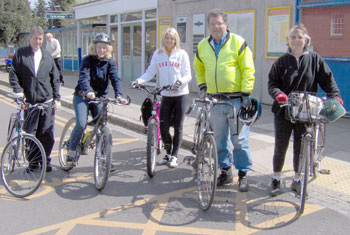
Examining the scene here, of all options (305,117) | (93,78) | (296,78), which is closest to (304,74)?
(296,78)

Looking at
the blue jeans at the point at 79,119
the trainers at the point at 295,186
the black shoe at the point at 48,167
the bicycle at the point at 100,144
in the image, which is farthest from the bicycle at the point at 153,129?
the trainers at the point at 295,186

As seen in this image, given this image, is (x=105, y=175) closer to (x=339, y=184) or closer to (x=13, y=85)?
(x=13, y=85)

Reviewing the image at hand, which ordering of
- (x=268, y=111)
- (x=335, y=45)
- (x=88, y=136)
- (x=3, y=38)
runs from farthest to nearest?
(x=3, y=38) → (x=268, y=111) → (x=335, y=45) → (x=88, y=136)

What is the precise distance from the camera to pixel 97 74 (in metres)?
5.09

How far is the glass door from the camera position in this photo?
15500 mm

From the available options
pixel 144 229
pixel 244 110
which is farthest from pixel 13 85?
pixel 244 110

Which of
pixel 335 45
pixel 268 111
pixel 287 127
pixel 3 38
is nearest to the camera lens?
pixel 287 127

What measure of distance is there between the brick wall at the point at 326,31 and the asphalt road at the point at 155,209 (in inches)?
177

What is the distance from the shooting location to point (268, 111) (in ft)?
30.9

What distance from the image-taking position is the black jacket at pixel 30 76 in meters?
4.98

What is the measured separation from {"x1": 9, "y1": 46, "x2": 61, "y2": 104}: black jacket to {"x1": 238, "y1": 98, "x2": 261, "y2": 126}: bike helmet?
99.3 inches

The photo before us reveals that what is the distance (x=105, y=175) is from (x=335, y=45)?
20.1 ft

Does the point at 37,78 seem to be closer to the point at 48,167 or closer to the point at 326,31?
the point at 48,167

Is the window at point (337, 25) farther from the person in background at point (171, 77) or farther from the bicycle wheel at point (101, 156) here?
the bicycle wheel at point (101, 156)
